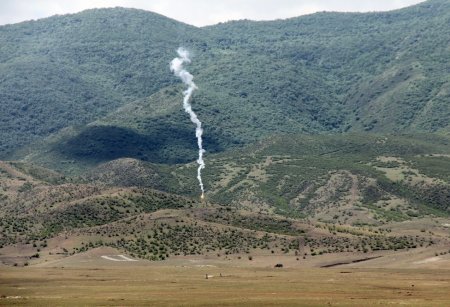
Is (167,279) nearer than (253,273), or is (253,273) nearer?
(167,279)

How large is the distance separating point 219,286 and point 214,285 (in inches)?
59.5

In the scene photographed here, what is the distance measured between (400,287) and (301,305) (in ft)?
83.6

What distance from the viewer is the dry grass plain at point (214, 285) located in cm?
11119

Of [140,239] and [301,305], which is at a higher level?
[140,239]

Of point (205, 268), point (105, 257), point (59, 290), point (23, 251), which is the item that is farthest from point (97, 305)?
point (23, 251)

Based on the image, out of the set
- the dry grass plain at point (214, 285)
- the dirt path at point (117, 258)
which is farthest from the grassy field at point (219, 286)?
the dirt path at point (117, 258)

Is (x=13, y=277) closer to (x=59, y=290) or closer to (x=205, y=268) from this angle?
(x=59, y=290)

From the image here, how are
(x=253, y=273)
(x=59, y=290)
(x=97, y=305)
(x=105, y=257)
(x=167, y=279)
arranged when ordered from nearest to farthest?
(x=97, y=305), (x=59, y=290), (x=167, y=279), (x=253, y=273), (x=105, y=257)

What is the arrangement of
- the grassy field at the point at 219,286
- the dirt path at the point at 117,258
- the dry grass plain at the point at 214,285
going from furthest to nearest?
the dirt path at the point at 117,258 < the dry grass plain at the point at 214,285 < the grassy field at the point at 219,286

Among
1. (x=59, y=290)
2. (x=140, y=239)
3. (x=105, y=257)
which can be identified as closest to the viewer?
(x=59, y=290)

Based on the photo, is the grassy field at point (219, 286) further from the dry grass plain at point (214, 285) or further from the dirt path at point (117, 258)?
the dirt path at point (117, 258)

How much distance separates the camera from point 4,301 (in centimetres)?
11075

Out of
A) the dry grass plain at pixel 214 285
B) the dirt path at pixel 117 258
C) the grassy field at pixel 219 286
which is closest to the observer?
the grassy field at pixel 219 286

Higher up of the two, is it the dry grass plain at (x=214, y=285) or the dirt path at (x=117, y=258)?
the dirt path at (x=117, y=258)
